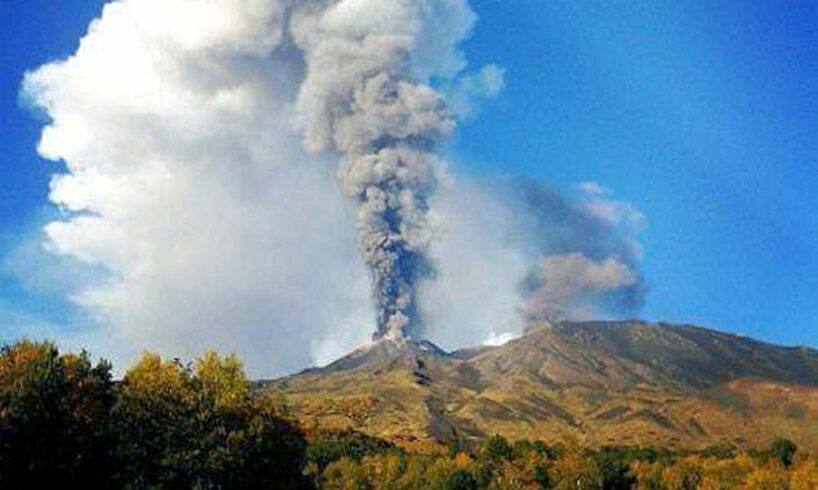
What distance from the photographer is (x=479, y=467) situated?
18262 cm

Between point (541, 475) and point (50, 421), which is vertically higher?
point (541, 475)

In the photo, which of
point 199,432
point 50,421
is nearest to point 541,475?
point 199,432

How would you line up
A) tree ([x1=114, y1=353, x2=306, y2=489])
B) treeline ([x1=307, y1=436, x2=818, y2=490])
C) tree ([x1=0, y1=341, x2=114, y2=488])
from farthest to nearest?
treeline ([x1=307, y1=436, x2=818, y2=490]) < tree ([x1=114, y1=353, x2=306, y2=489]) < tree ([x1=0, y1=341, x2=114, y2=488])

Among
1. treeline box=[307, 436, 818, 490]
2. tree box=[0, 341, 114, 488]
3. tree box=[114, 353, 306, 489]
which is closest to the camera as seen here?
tree box=[0, 341, 114, 488]

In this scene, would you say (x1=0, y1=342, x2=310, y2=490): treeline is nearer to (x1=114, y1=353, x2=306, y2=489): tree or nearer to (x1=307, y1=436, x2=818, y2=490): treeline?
(x1=114, y1=353, x2=306, y2=489): tree

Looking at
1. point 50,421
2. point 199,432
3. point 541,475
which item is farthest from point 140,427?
point 541,475

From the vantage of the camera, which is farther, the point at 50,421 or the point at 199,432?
the point at 199,432

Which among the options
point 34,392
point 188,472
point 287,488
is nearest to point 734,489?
point 287,488

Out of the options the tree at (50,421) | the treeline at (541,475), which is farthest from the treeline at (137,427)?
the treeline at (541,475)

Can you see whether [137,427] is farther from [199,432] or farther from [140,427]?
[199,432]

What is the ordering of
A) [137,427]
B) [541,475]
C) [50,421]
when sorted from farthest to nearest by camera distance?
[541,475]
[137,427]
[50,421]

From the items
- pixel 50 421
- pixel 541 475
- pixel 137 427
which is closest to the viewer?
pixel 50 421

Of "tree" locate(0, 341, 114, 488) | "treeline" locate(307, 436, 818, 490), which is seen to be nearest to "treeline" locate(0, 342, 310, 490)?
"tree" locate(0, 341, 114, 488)

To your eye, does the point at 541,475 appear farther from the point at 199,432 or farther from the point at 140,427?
the point at 140,427
